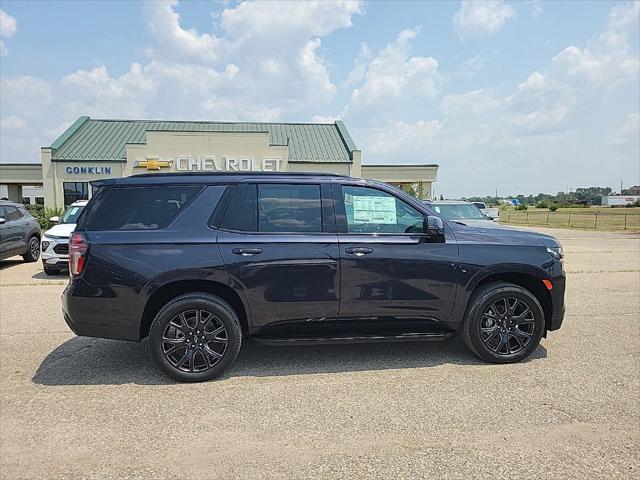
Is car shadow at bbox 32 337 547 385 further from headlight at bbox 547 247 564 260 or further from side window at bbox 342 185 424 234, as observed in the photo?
side window at bbox 342 185 424 234

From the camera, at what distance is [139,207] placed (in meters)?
4.12

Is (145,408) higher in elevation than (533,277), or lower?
lower

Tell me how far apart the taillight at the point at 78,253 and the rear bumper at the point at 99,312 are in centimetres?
11

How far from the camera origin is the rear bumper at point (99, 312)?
13.0ft

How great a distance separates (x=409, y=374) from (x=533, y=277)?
1.65m

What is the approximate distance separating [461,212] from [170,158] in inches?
816

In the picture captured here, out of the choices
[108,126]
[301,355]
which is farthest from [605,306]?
[108,126]

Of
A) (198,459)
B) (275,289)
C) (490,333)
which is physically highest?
(275,289)

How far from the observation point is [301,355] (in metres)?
4.66

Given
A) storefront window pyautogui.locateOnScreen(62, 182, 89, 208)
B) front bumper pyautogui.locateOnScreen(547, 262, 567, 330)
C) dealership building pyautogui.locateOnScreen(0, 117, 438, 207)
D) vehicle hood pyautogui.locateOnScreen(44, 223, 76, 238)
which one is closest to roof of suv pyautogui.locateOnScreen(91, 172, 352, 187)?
front bumper pyautogui.locateOnScreen(547, 262, 567, 330)

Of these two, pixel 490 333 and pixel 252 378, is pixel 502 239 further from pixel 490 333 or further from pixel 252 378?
pixel 252 378

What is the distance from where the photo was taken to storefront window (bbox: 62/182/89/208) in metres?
28.0

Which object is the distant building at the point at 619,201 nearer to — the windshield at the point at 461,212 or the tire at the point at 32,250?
the windshield at the point at 461,212

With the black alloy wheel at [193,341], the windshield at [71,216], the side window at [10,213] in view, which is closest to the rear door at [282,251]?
the black alloy wheel at [193,341]
